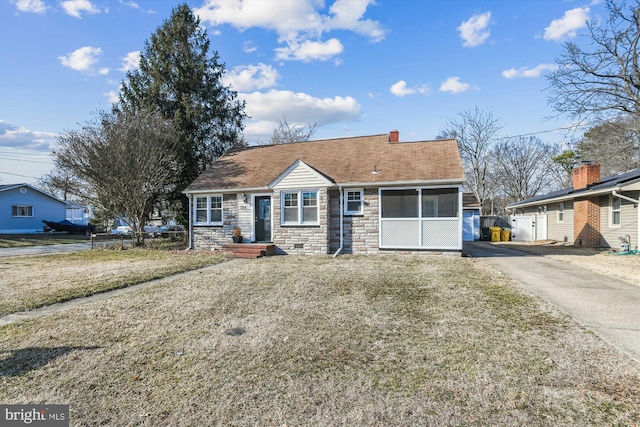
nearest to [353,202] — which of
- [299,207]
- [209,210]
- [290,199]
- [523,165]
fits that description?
[299,207]

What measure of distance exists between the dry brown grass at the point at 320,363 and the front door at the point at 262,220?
7353 millimetres

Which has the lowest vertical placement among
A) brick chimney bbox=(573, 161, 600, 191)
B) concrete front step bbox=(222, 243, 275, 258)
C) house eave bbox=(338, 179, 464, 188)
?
concrete front step bbox=(222, 243, 275, 258)

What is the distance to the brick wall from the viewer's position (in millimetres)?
14891

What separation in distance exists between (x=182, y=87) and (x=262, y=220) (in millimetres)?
11356

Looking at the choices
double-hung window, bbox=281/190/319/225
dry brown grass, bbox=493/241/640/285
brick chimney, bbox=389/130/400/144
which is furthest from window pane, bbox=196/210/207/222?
dry brown grass, bbox=493/241/640/285

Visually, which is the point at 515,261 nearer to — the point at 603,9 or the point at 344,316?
the point at 344,316

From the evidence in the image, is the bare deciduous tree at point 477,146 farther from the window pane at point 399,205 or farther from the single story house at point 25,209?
the single story house at point 25,209

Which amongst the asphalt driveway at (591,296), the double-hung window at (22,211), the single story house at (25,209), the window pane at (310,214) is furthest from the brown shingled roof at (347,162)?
the double-hung window at (22,211)

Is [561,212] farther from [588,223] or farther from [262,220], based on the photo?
[262,220]

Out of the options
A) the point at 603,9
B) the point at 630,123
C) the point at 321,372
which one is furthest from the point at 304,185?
the point at 630,123

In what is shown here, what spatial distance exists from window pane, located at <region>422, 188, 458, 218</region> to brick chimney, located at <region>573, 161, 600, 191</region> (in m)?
8.83

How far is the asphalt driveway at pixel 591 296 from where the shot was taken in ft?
14.0

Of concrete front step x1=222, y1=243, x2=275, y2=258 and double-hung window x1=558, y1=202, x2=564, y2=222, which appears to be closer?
concrete front step x1=222, y1=243, x2=275, y2=258

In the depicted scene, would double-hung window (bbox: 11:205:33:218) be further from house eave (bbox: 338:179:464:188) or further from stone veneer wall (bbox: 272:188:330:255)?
house eave (bbox: 338:179:464:188)
